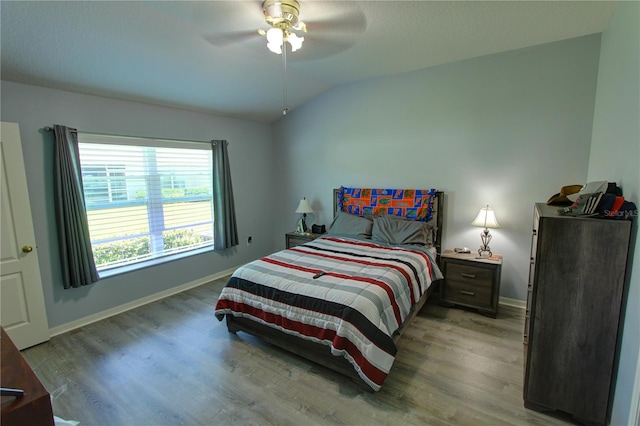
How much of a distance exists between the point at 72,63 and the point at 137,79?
1.66 feet

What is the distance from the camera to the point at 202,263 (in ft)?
13.7

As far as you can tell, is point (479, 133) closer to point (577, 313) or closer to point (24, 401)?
point (577, 313)

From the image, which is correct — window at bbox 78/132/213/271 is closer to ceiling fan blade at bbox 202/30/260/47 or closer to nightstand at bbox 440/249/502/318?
ceiling fan blade at bbox 202/30/260/47

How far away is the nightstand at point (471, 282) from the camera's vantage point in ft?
9.93

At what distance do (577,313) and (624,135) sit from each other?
1147mm

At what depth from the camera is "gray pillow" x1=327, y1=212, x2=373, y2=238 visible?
378cm

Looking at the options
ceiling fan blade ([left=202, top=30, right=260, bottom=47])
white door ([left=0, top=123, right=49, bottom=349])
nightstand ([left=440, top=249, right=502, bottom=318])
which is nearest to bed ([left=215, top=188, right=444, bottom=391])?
nightstand ([left=440, top=249, right=502, bottom=318])

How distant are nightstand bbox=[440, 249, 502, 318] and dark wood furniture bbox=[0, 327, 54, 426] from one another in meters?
3.23

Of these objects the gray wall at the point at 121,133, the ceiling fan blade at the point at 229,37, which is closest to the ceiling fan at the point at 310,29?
the ceiling fan blade at the point at 229,37

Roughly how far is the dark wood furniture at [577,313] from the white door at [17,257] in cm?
393

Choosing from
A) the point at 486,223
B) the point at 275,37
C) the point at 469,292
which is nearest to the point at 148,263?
the point at 275,37

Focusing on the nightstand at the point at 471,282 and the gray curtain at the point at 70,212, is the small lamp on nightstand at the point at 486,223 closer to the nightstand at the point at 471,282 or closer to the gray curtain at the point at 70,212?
the nightstand at the point at 471,282

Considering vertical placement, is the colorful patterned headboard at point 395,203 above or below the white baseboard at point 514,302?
above

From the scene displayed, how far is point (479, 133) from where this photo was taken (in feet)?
10.9
